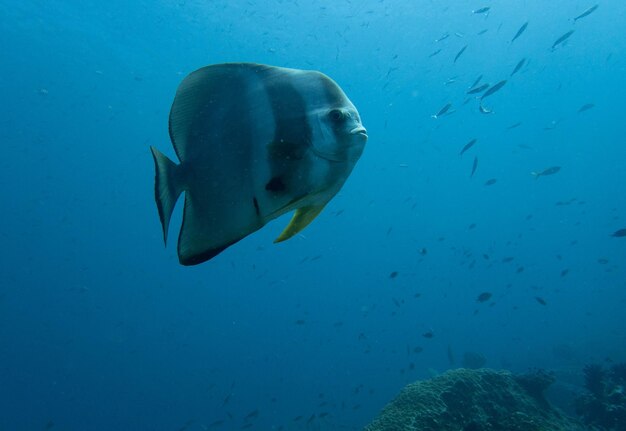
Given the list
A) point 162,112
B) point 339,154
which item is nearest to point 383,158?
point 162,112

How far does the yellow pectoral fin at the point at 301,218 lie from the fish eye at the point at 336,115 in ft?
0.86

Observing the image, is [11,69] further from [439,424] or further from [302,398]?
[439,424]

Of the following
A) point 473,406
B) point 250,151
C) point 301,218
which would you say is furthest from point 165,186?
point 473,406

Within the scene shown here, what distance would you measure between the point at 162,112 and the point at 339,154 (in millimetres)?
51943

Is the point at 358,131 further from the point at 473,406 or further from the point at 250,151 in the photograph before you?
the point at 473,406

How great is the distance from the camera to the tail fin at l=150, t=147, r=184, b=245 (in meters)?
1.07

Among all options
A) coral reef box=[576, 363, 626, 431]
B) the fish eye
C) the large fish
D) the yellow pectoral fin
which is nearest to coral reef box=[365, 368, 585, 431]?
coral reef box=[576, 363, 626, 431]

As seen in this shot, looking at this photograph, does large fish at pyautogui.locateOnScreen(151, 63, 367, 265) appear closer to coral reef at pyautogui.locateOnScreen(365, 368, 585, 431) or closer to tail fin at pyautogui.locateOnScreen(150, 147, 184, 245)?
tail fin at pyautogui.locateOnScreen(150, 147, 184, 245)

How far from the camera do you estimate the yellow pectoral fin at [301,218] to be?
1.15 metres

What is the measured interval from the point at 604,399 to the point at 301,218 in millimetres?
13420

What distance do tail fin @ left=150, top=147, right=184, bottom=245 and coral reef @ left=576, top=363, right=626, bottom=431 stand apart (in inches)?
496

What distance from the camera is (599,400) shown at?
10.5 metres

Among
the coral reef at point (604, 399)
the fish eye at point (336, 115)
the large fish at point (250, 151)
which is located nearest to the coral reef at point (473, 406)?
the coral reef at point (604, 399)

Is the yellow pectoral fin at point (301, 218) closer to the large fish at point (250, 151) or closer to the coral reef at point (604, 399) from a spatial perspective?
the large fish at point (250, 151)
